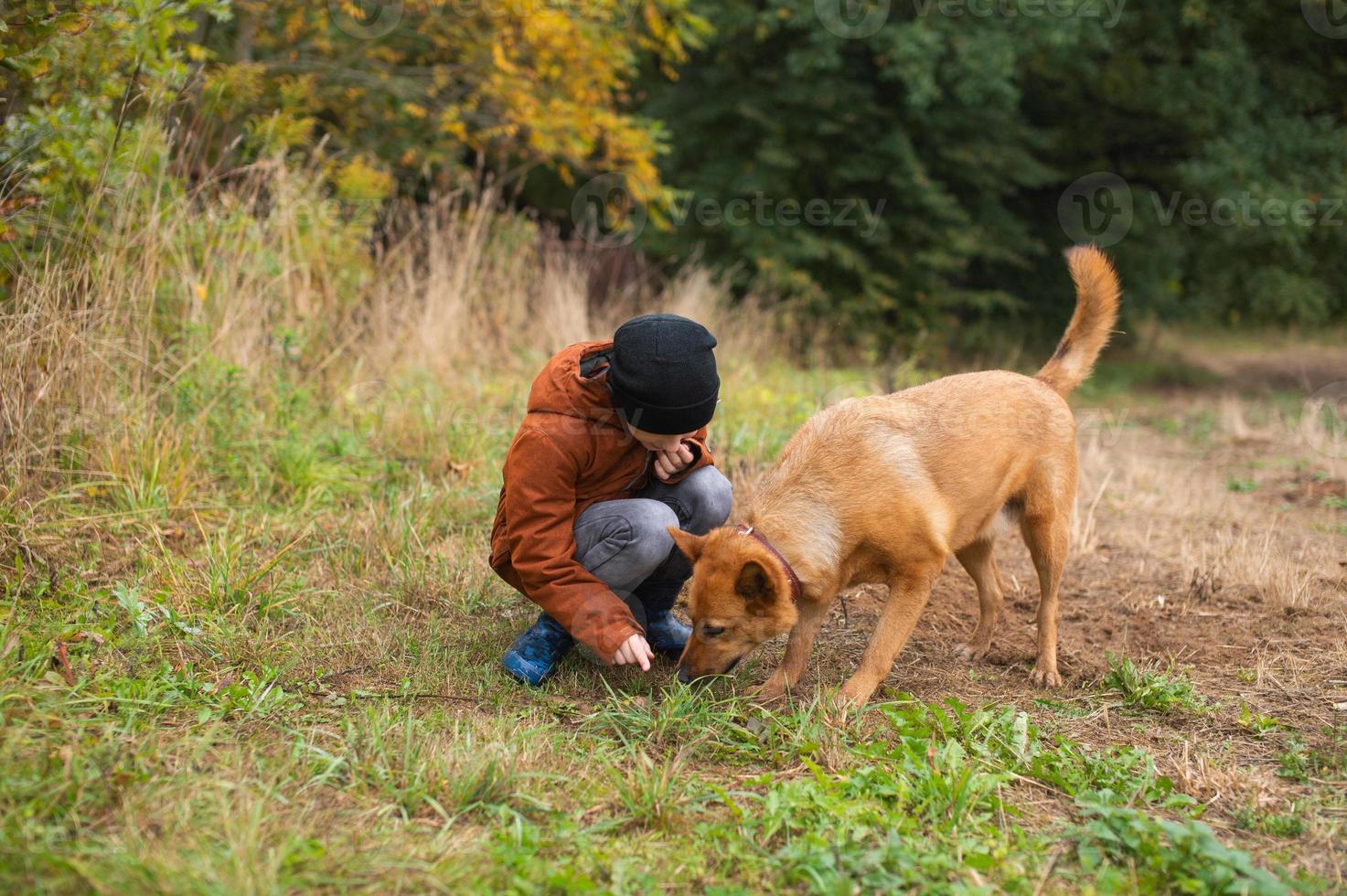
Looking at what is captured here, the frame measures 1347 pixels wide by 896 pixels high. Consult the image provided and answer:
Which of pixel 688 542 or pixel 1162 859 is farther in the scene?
pixel 688 542

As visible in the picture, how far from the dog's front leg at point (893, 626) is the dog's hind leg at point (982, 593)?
2.55 ft

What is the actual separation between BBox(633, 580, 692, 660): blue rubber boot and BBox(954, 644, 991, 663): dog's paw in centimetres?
126

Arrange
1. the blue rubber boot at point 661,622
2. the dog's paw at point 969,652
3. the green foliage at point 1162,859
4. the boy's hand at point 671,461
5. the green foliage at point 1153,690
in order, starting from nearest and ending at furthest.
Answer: the green foliage at point 1162,859 → the green foliage at point 1153,690 → the boy's hand at point 671,461 → the blue rubber boot at point 661,622 → the dog's paw at point 969,652

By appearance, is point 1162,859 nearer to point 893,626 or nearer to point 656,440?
point 893,626

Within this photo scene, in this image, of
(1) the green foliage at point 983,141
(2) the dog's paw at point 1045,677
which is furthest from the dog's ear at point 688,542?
(1) the green foliage at point 983,141

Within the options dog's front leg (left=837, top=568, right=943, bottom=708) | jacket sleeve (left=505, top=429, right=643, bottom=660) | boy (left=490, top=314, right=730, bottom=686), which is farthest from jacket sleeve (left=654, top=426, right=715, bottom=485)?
dog's front leg (left=837, top=568, right=943, bottom=708)

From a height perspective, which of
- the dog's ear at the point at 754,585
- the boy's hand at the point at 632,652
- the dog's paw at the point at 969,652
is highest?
the dog's ear at the point at 754,585

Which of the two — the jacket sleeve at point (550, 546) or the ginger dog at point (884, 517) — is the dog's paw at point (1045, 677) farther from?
the jacket sleeve at point (550, 546)

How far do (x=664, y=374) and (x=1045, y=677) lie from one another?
2.16m

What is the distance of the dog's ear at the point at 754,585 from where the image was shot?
11.1 ft

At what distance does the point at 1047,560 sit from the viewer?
425 cm

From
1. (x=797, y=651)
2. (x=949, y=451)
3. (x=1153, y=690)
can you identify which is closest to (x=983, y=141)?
(x=949, y=451)

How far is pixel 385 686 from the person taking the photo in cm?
354

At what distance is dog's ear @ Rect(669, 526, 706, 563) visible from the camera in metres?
3.53
